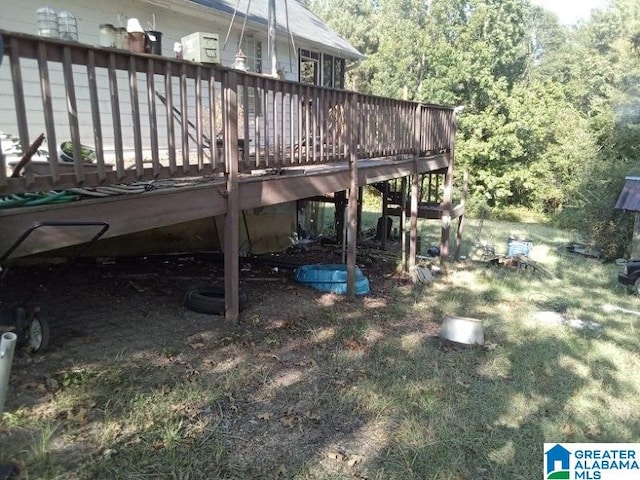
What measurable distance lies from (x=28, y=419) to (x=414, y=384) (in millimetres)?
3136

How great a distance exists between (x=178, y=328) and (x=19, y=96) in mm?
2892

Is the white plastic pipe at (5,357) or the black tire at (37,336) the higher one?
the white plastic pipe at (5,357)

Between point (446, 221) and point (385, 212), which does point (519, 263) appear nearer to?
point (446, 221)

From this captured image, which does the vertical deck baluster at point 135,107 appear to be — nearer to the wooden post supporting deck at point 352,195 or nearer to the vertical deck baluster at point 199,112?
the vertical deck baluster at point 199,112

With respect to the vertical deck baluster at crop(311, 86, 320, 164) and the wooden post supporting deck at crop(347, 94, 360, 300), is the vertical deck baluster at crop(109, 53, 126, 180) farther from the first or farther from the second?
the wooden post supporting deck at crop(347, 94, 360, 300)

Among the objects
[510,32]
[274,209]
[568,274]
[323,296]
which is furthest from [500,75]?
→ [323,296]

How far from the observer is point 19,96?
3049 mm

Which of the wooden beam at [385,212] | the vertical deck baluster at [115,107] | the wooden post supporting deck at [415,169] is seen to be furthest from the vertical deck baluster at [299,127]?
the wooden beam at [385,212]

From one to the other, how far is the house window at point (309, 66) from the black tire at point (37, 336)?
9.68m

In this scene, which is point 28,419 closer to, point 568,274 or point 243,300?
point 243,300

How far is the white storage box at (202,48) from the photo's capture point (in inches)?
185

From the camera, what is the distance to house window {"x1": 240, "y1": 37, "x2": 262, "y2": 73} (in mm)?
10469

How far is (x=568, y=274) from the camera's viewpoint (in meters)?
12.7

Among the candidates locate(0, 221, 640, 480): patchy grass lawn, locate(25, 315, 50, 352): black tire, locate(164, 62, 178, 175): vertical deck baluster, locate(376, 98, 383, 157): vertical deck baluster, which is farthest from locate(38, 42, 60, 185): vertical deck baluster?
locate(376, 98, 383, 157): vertical deck baluster
